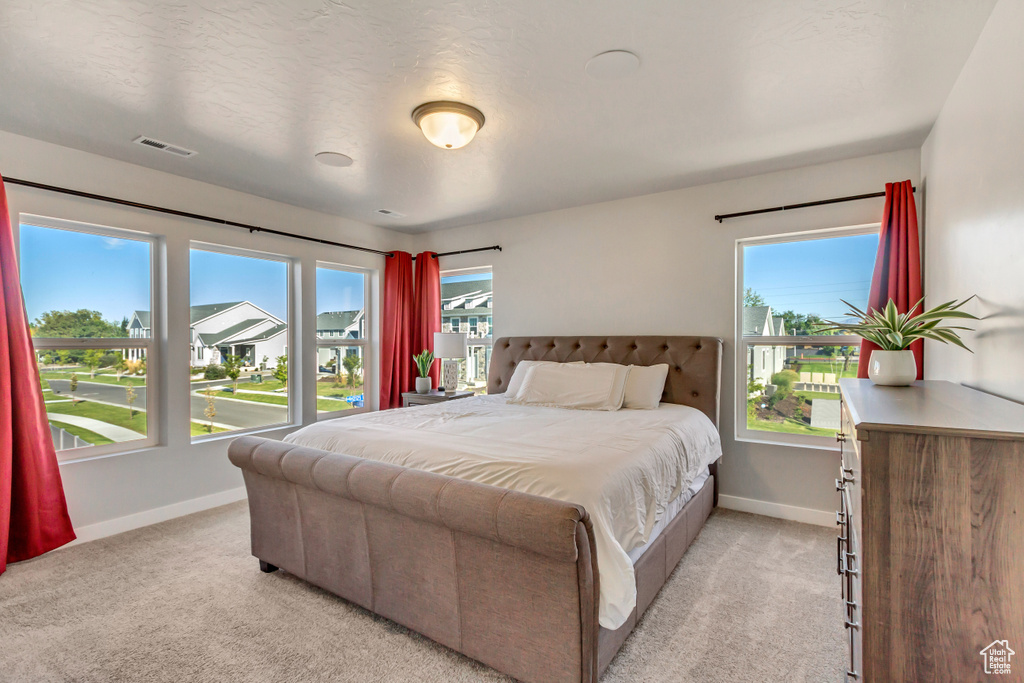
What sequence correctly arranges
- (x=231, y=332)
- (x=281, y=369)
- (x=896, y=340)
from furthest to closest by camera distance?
1. (x=281, y=369)
2. (x=231, y=332)
3. (x=896, y=340)

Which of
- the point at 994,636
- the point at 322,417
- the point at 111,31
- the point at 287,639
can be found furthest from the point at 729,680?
the point at 322,417

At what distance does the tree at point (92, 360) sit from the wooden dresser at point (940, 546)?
167 inches

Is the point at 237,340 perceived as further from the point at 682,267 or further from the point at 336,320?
the point at 682,267

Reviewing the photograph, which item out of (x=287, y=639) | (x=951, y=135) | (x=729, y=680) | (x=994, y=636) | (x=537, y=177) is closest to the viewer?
(x=994, y=636)

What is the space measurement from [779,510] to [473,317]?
10.9 ft

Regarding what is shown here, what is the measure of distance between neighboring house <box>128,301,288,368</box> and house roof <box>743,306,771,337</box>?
405cm

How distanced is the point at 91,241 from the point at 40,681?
2.70 m

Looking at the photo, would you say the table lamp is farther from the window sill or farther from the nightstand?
the window sill

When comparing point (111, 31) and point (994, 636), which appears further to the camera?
point (111, 31)

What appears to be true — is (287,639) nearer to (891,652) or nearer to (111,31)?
(891,652)

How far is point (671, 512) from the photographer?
235cm

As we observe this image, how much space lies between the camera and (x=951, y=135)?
225cm

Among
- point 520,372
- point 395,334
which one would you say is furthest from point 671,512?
point 395,334

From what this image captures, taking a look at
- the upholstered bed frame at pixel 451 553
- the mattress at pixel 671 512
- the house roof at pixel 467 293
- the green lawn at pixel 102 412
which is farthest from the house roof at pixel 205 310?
the mattress at pixel 671 512
